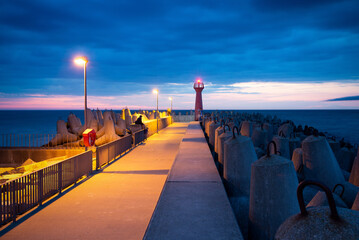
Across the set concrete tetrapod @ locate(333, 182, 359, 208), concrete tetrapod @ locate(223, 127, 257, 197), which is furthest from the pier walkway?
concrete tetrapod @ locate(333, 182, 359, 208)

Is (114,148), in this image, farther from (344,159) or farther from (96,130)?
(96,130)

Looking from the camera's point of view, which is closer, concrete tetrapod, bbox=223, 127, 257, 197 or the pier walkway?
the pier walkway

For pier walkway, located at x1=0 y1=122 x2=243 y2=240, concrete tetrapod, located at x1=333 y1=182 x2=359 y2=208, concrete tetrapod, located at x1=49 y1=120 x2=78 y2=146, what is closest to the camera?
pier walkway, located at x1=0 y1=122 x2=243 y2=240

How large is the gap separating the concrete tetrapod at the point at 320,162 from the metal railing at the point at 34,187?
7251 millimetres

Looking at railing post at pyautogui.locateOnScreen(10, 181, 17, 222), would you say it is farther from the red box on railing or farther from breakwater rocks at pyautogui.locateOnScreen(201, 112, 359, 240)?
the red box on railing

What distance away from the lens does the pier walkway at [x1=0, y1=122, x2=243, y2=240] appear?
416cm

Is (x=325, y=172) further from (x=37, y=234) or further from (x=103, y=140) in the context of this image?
(x=103, y=140)

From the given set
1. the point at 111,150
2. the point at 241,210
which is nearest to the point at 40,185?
the point at 241,210

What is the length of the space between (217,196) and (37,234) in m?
3.60

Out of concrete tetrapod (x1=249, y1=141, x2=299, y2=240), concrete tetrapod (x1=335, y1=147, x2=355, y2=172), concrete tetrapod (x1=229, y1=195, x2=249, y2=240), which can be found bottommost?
concrete tetrapod (x1=335, y1=147, x2=355, y2=172)

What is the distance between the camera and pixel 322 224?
7.02 ft

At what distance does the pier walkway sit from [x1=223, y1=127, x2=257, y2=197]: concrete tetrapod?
1.38ft

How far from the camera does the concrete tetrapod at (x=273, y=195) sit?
4297 millimetres

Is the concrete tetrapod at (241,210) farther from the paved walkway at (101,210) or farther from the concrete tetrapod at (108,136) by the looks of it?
the concrete tetrapod at (108,136)
